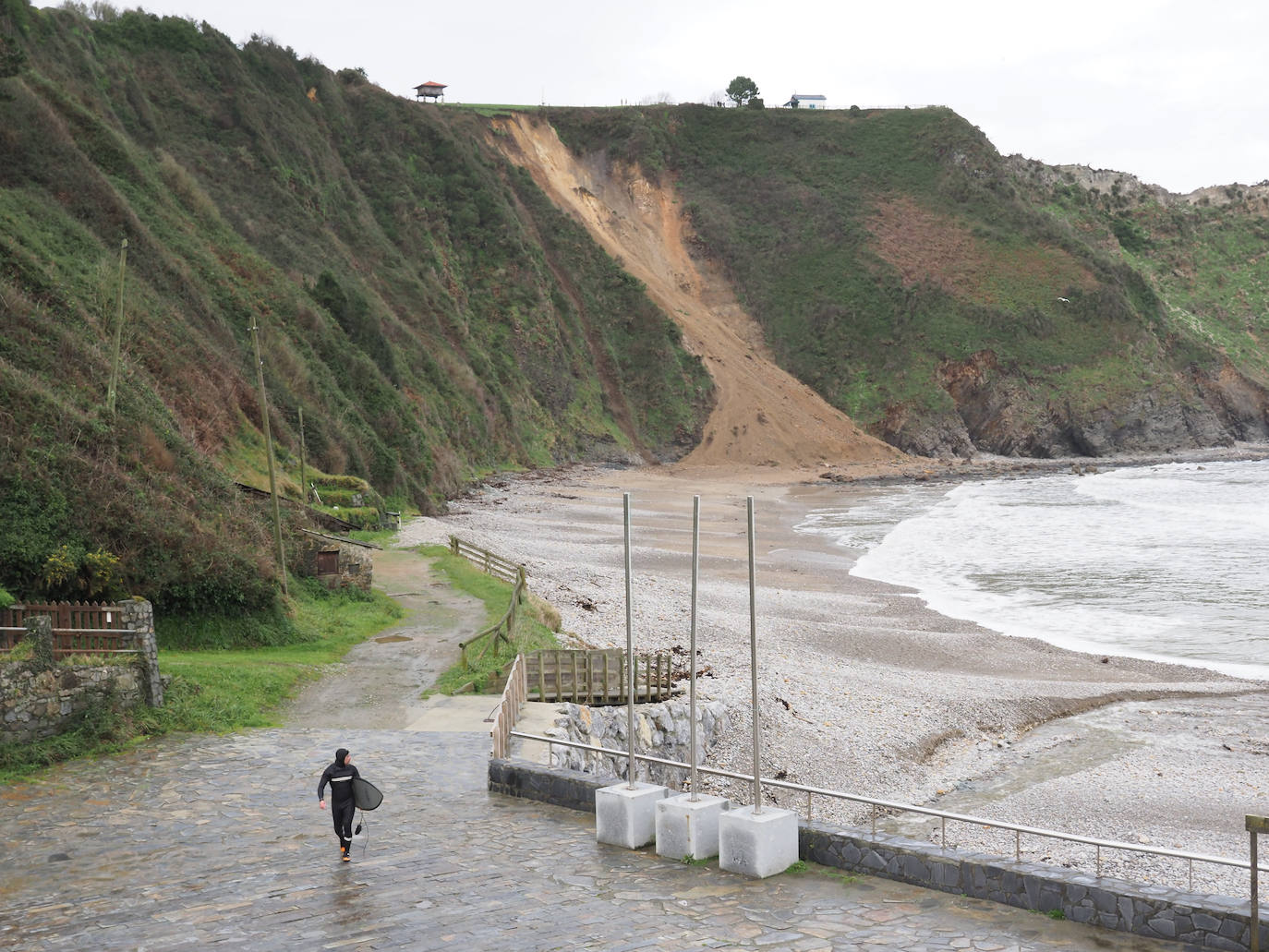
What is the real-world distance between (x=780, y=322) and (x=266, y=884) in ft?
322

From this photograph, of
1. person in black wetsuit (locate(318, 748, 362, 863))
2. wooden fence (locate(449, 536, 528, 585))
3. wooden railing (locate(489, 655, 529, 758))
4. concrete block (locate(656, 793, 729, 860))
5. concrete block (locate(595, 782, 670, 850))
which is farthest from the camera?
wooden fence (locate(449, 536, 528, 585))

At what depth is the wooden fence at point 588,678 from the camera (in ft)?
67.1

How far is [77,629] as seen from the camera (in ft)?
58.1

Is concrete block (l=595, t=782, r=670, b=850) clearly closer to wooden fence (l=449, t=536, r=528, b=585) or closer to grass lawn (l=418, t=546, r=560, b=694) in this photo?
grass lawn (l=418, t=546, r=560, b=694)

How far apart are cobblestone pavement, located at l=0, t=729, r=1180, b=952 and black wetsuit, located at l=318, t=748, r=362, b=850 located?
0.96 ft

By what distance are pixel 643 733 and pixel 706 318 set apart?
87814mm

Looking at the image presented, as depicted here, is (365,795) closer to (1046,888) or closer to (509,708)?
(509,708)

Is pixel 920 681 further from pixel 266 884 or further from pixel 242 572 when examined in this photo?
pixel 266 884

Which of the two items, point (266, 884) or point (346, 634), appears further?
point (346, 634)

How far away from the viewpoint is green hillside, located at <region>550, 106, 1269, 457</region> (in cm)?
9981

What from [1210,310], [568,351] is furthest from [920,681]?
[1210,310]

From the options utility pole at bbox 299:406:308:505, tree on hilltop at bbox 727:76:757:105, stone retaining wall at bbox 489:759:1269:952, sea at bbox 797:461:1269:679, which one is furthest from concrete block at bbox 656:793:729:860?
tree on hilltop at bbox 727:76:757:105

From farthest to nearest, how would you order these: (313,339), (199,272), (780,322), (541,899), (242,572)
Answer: (780,322) → (313,339) → (199,272) → (242,572) → (541,899)

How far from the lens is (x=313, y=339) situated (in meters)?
52.7
